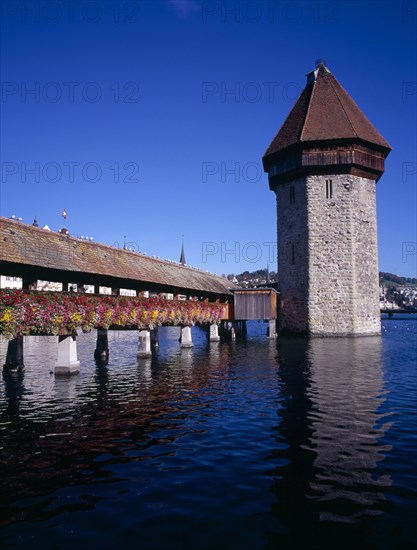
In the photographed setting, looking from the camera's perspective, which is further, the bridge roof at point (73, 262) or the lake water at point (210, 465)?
the bridge roof at point (73, 262)

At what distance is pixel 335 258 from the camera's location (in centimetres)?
3628

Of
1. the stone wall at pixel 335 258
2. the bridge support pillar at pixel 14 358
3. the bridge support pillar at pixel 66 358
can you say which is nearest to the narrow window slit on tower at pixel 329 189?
the stone wall at pixel 335 258

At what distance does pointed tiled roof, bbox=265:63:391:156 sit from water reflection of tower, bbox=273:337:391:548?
26.6m

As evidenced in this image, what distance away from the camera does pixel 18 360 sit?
19.4m

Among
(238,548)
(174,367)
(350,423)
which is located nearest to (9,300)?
(174,367)

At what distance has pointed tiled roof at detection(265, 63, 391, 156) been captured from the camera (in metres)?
36.8

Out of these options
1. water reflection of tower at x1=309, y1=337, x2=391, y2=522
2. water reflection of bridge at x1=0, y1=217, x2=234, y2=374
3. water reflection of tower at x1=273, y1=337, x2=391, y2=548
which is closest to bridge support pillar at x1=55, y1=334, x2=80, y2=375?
water reflection of bridge at x1=0, y1=217, x2=234, y2=374

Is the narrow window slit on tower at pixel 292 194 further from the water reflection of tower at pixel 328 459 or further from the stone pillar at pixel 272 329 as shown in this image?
the water reflection of tower at pixel 328 459

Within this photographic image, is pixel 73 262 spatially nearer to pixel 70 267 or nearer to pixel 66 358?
pixel 70 267

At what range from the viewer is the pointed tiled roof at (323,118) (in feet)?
121

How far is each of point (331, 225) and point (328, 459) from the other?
31014 millimetres

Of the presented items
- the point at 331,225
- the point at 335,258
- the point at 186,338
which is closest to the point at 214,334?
the point at 186,338

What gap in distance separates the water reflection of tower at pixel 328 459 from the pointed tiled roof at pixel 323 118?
26.6m

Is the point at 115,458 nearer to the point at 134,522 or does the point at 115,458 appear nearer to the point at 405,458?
the point at 134,522
